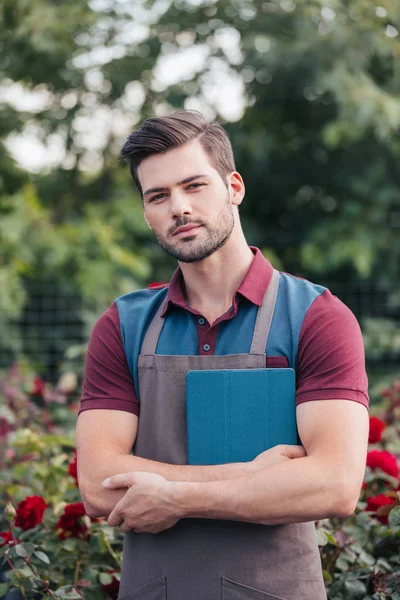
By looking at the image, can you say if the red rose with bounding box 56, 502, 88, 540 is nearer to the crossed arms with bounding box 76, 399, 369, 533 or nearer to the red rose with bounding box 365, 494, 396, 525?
the crossed arms with bounding box 76, 399, 369, 533

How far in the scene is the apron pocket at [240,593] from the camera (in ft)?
5.48

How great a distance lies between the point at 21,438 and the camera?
296cm

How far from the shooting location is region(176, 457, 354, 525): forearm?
5.17 feet

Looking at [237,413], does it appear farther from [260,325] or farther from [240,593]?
[240,593]

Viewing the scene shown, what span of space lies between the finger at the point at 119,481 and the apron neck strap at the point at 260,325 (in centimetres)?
29

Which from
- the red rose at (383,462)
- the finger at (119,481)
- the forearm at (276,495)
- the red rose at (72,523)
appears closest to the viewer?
the forearm at (276,495)

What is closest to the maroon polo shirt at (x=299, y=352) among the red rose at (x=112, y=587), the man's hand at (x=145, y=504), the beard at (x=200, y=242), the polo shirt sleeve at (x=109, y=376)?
the polo shirt sleeve at (x=109, y=376)


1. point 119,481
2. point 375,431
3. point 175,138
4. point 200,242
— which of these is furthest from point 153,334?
point 375,431

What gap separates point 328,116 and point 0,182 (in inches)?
99.7

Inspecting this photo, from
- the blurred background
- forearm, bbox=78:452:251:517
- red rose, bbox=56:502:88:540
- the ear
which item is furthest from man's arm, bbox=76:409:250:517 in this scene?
the blurred background

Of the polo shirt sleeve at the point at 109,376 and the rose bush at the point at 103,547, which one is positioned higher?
the polo shirt sleeve at the point at 109,376

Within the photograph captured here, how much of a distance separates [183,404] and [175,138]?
0.62 meters

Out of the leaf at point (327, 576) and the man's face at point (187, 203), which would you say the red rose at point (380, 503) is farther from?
the man's face at point (187, 203)

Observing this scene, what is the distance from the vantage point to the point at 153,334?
1.86m
